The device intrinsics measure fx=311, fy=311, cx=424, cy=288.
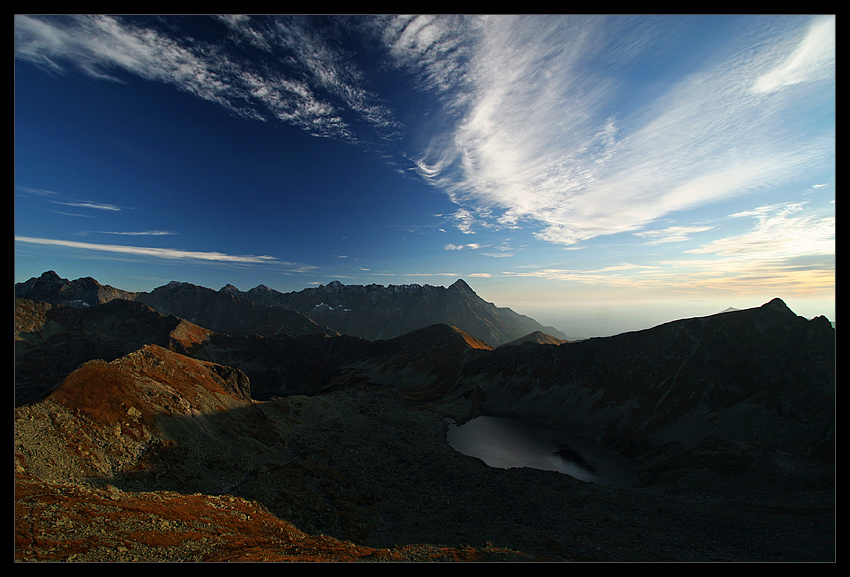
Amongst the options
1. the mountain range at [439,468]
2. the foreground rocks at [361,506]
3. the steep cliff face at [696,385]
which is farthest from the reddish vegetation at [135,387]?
the steep cliff face at [696,385]

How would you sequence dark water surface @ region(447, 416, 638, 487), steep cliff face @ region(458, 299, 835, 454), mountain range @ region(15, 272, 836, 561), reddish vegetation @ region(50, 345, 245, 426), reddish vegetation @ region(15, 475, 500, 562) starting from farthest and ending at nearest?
dark water surface @ region(447, 416, 638, 487) < steep cliff face @ region(458, 299, 835, 454) < reddish vegetation @ region(50, 345, 245, 426) < mountain range @ region(15, 272, 836, 561) < reddish vegetation @ region(15, 475, 500, 562)

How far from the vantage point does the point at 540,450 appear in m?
85.4

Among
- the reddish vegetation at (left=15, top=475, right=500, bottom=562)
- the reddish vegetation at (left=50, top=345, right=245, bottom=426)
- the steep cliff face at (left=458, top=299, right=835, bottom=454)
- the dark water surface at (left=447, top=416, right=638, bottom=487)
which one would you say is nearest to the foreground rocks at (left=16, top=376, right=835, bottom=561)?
the reddish vegetation at (left=15, top=475, right=500, bottom=562)

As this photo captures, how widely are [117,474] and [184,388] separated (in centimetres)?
2599

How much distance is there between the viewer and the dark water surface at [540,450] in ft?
233

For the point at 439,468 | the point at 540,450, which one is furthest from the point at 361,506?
the point at 540,450

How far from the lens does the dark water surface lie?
7102cm

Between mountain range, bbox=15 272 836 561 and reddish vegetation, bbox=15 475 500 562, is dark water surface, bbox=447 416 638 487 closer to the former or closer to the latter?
mountain range, bbox=15 272 836 561

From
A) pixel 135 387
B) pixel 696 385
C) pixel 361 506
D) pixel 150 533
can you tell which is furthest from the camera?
pixel 696 385

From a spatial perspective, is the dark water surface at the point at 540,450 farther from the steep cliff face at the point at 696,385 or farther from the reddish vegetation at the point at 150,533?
the reddish vegetation at the point at 150,533

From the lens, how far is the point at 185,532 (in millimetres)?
21734

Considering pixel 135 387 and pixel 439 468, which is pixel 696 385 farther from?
pixel 135 387
